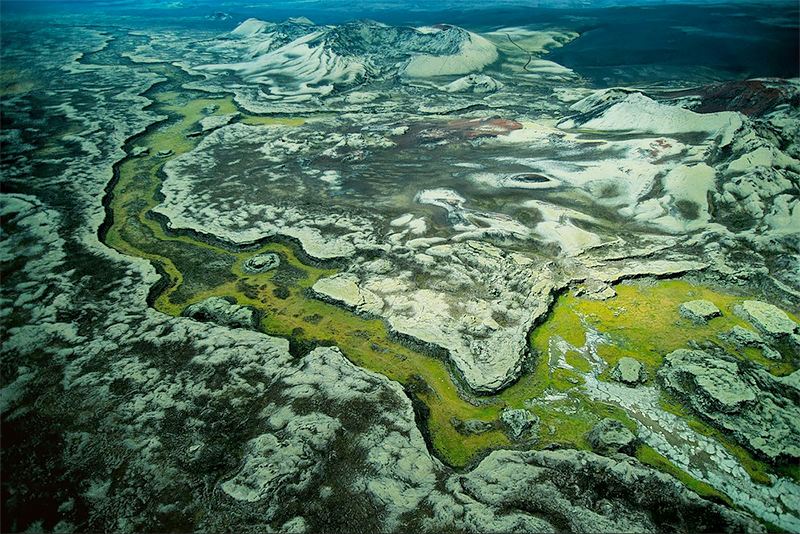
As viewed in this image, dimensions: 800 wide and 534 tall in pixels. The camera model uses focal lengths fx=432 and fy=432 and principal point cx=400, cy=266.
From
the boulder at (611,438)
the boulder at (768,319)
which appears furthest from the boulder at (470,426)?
the boulder at (768,319)

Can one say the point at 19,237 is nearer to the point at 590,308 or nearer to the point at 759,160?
the point at 590,308

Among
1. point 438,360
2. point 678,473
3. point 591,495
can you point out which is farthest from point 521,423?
point 678,473

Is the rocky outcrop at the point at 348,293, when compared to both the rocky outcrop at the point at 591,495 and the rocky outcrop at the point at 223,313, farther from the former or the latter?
the rocky outcrop at the point at 591,495

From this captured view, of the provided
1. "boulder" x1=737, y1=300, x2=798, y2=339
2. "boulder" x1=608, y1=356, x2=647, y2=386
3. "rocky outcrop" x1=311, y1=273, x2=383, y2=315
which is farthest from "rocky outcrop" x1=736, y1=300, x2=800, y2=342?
"rocky outcrop" x1=311, y1=273, x2=383, y2=315

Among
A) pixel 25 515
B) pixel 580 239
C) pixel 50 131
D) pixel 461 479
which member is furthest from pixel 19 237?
pixel 580 239

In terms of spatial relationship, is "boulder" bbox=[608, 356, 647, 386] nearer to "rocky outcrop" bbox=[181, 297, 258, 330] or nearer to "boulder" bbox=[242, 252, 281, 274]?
"rocky outcrop" bbox=[181, 297, 258, 330]

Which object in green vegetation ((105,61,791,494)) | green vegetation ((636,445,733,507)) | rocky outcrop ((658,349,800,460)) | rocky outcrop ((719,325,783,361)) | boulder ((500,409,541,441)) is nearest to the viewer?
green vegetation ((636,445,733,507))

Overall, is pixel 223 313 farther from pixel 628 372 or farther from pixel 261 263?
pixel 628 372
